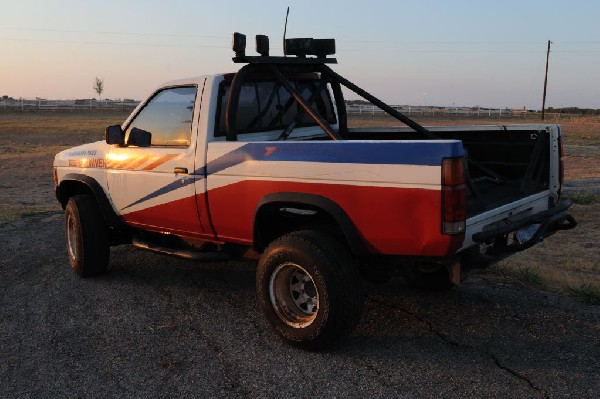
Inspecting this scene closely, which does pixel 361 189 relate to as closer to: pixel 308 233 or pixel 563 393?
pixel 308 233

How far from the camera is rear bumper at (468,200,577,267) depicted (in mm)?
3952

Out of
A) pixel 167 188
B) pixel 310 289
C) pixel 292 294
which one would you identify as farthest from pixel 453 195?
pixel 167 188

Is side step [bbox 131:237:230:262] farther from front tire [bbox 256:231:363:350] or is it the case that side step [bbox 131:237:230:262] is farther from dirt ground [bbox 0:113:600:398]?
front tire [bbox 256:231:363:350]

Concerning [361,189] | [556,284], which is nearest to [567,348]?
[556,284]

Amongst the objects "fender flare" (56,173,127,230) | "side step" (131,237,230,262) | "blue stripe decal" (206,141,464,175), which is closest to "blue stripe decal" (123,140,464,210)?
"blue stripe decal" (206,141,464,175)

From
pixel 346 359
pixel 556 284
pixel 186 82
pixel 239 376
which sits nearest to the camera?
pixel 239 376

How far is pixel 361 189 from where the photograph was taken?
12.5 feet

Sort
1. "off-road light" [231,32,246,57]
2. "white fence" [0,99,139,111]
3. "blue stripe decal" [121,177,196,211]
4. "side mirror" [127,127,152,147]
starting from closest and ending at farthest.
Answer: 1. "off-road light" [231,32,246,57]
2. "blue stripe decal" [121,177,196,211]
3. "side mirror" [127,127,152,147]
4. "white fence" [0,99,139,111]

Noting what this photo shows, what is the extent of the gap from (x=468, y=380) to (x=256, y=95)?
297cm

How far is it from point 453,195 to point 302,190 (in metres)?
1.08

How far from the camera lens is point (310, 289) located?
434 centimetres

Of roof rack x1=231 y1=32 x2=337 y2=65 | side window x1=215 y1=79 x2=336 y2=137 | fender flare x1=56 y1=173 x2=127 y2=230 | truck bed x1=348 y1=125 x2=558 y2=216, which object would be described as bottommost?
fender flare x1=56 y1=173 x2=127 y2=230

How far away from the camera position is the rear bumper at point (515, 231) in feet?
13.0

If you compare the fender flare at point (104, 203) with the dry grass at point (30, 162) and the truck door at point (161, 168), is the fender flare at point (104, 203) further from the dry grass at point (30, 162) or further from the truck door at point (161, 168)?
the dry grass at point (30, 162)
